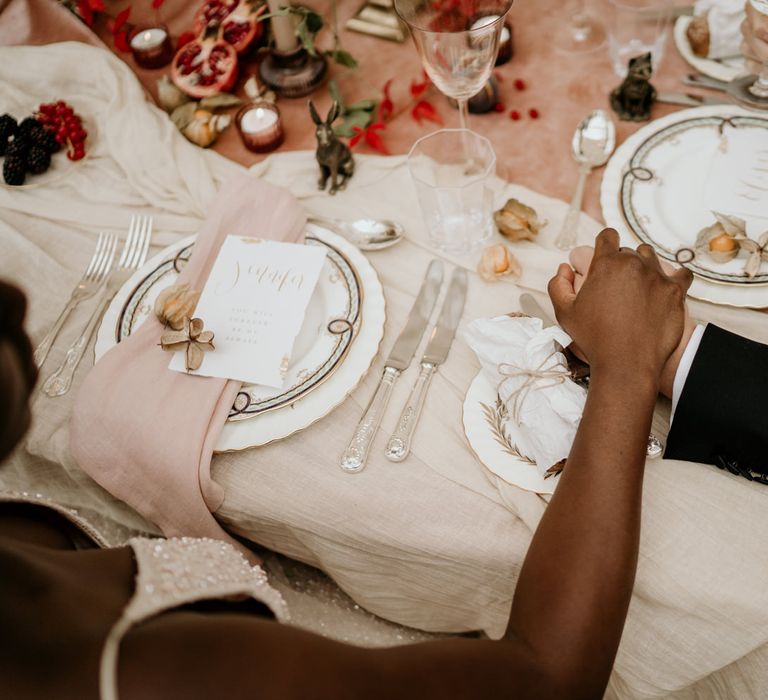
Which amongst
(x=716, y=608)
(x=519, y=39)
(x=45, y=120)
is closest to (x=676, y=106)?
(x=519, y=39)

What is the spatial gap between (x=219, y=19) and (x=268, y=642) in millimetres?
1306

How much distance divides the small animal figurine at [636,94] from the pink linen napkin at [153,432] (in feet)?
2.55

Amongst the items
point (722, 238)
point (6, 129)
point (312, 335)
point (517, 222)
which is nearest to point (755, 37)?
point (722, 238)

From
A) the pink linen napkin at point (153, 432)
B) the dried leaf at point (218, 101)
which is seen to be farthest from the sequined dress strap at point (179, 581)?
the dried leaf at point (218, 101)

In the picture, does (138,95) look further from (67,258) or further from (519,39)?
(519,39)

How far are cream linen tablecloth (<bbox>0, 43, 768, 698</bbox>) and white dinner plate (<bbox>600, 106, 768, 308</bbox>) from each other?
0.13 ft

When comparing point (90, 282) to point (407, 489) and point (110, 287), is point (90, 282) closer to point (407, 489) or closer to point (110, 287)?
point (110, 287)

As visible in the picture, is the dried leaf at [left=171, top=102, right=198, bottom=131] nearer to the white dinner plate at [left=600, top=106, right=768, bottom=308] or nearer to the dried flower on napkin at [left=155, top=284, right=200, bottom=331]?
the dried flower on napkin at [left=155, top=284, right=200, bottom=331]

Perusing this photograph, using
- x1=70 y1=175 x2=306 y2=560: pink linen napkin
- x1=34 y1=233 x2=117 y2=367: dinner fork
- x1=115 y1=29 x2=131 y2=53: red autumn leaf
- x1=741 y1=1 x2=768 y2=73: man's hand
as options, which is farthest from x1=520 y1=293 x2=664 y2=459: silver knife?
x1=115 y1=29 x2=131 y2=53: red autumn leaf

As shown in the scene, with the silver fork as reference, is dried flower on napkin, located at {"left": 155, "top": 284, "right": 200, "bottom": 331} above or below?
above

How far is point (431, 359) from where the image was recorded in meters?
0.85

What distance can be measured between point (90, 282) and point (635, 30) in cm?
104

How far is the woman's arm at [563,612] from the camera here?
47cm

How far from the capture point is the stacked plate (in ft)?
2.61
